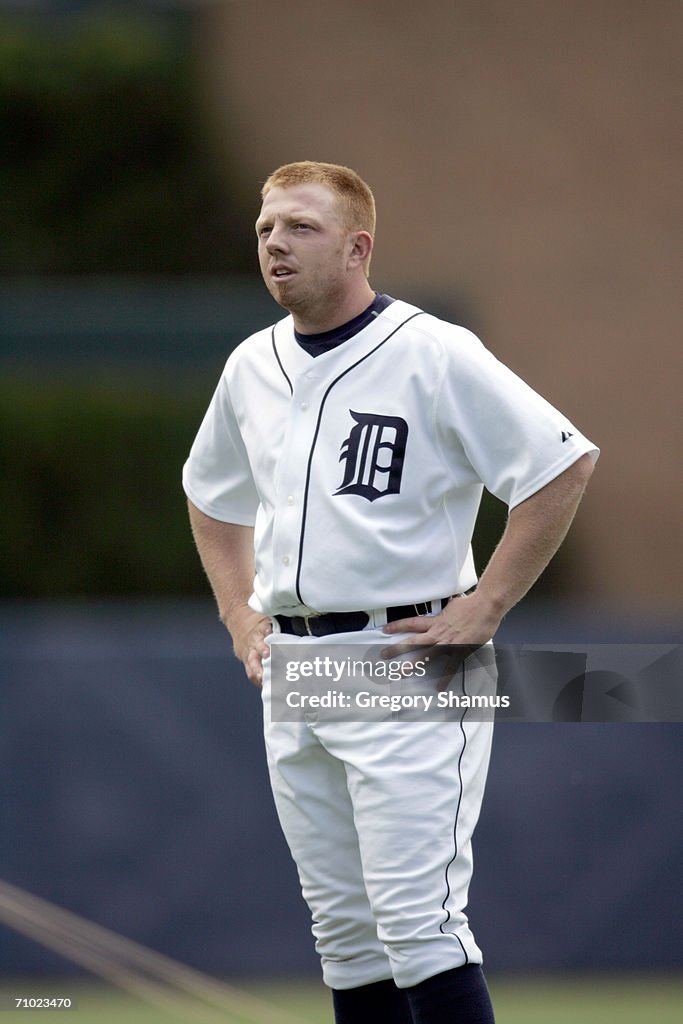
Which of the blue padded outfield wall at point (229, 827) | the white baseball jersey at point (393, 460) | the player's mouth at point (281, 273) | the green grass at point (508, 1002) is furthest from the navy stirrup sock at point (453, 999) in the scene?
the blue padded outfield wall at point (229, 827)

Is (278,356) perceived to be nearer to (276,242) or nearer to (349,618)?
(276,242)

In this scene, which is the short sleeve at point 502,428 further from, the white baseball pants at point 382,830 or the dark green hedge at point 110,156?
the dark green hedge at point 110,156

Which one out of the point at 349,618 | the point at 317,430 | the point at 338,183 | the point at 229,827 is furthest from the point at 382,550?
the point at 229,827

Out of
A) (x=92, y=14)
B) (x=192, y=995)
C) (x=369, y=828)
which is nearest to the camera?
(x=369, y=828)

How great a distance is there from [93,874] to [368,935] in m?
2.32

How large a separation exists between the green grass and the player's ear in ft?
8.09

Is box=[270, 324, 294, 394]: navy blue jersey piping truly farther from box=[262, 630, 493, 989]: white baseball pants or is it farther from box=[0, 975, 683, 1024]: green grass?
box=[0, 975, 683, 1024]: green grass

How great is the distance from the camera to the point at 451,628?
2.75 metres

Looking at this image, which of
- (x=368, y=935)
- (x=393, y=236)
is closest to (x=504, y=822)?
(x=368, y=935)

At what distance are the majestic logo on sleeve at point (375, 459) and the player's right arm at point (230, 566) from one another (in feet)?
1.47

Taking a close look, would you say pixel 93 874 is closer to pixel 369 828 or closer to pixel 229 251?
pixel 369 828

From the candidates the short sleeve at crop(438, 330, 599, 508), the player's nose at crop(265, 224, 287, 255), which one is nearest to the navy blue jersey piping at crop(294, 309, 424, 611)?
the short sleeve at crop(438, 330, 599, 508)

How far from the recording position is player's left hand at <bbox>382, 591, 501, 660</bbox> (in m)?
2.75

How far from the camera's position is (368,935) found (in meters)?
2.84
